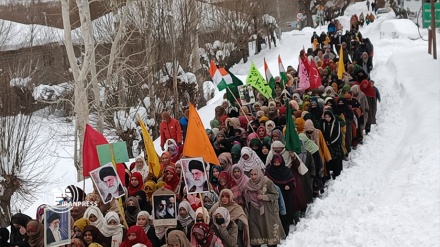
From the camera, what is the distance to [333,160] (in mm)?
11172

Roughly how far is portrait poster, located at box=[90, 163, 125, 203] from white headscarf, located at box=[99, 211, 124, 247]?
464 millimetres

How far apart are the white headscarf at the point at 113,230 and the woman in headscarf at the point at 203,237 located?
34.2 inches

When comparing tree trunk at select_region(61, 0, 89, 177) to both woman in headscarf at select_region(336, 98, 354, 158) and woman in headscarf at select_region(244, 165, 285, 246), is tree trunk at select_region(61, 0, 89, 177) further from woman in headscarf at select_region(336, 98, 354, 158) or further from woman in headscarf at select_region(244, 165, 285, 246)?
woman in headscarf at select_region(244, 165, 285, 246)

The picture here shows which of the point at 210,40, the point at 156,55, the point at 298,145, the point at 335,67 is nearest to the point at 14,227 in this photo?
the point at 298,145

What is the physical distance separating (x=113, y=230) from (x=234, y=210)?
158 cm

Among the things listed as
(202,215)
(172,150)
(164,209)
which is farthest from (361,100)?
(164,209)

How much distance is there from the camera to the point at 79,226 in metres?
7.01

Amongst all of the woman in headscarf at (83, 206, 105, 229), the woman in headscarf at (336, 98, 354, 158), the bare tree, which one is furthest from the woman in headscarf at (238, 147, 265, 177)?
the bare tree

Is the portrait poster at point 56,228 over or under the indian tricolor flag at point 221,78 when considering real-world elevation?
under

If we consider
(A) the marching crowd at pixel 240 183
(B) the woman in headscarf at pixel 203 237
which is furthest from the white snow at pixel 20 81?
(B) the woman in headscarf at pixel 203 237

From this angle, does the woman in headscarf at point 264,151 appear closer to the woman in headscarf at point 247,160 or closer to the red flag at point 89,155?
the woman in headscarf at point 247,160

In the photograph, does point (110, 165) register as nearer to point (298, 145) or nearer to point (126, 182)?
point (126, 182)

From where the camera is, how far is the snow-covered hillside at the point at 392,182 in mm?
7879

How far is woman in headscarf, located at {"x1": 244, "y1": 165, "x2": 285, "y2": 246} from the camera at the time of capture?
8188 mm
